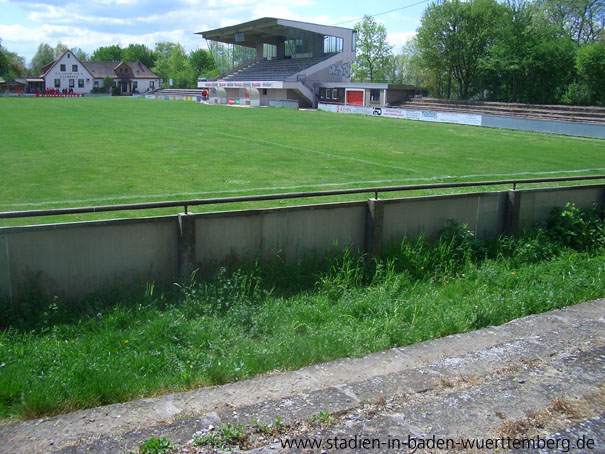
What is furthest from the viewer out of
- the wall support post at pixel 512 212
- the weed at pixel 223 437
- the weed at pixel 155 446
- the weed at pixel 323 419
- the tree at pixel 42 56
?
the tree at pixel 42 56

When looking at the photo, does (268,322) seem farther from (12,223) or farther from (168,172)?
(168,172)

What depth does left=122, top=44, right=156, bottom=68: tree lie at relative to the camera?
17229 centimetres

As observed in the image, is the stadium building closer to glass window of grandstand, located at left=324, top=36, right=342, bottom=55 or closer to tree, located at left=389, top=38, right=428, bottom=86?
glass window of grandstand, located at left=324, top=36, right=342, bottom=55

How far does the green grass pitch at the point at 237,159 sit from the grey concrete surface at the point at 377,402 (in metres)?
7.13

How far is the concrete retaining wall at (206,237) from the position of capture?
6.92 m

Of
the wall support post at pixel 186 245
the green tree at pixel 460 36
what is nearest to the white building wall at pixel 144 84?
the green tree at pixel 460 36

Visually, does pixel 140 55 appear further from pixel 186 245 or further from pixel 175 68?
pixel 186 245

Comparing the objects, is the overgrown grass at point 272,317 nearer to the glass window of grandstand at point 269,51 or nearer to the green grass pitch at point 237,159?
the green grass pitch at point 237,159

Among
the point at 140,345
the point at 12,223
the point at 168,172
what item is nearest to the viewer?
the point at 140,345

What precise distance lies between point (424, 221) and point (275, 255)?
289 centimetres

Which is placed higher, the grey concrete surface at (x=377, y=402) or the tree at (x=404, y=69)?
the tree at (x=404, y=69)

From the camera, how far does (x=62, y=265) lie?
279 inches

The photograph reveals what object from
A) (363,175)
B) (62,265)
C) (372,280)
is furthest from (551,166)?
(62,265)

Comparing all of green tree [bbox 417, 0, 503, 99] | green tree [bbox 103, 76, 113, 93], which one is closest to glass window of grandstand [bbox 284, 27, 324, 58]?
green tree [bbox 417, 0, 503, 99]
